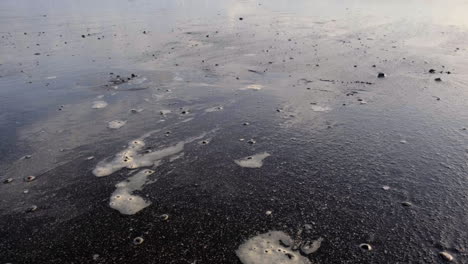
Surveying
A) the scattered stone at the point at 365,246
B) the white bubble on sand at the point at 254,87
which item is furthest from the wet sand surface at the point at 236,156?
the white bubble on sand at the point at 254,87

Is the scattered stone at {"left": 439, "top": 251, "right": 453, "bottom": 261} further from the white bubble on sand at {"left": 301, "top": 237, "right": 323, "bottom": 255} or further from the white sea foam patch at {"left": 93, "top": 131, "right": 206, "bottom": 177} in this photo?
the white sea foam patch at {"left": 93, "top": 131, "right": 206, "bottom": 177}

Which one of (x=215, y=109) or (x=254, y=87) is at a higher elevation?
(x=254, y=87)

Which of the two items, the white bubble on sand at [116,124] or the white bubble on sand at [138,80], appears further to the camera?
the white bubble on sand at [138,80]

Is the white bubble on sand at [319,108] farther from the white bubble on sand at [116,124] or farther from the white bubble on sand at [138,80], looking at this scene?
the white bubble on sand at [138,80]

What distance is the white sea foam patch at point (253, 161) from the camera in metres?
7.65

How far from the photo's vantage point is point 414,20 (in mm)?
26172

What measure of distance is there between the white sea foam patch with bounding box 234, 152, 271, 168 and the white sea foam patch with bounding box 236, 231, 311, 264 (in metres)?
2.20

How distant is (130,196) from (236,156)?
2.50 meters

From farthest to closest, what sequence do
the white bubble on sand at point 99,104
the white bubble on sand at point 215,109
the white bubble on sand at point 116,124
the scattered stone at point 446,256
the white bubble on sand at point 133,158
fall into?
the white bubble on sand at point 99,104 → the white bubble on sand at point 215,109 → the white bubble on sand at point 116,124 → the white bubble on sand at point 133,158 → the scattered stone at point 446,256

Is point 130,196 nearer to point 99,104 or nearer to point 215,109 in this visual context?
point 215,109

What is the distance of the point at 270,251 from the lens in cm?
532

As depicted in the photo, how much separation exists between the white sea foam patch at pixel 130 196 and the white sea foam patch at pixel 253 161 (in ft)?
6.32

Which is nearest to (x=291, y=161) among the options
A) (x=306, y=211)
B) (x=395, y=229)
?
(x=306, y=211)

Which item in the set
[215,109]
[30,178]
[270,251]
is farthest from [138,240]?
[215,109]
